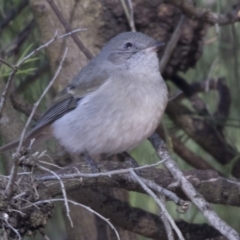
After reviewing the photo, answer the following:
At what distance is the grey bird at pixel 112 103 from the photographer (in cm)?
318

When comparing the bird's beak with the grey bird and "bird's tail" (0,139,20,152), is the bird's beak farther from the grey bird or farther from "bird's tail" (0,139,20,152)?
"bird's tail" (0,139,20,152)

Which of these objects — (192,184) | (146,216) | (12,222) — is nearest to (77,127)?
(146,216)

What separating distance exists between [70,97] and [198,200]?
1.32m

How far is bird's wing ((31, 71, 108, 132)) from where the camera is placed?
3.41m

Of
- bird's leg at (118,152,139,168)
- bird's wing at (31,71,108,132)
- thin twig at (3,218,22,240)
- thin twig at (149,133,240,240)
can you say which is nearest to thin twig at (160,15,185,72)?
bird's wing at (31,71,108,132)

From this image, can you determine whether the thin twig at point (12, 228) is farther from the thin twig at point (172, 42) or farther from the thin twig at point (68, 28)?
the thin twig at point (172, 42)

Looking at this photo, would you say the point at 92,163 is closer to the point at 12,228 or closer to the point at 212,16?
the point at 212,16

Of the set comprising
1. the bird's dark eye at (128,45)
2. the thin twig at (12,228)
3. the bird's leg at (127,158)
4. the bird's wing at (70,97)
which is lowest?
the bird's leg at (127,158)

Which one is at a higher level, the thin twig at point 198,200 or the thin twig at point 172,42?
the thin twig at point 172,42

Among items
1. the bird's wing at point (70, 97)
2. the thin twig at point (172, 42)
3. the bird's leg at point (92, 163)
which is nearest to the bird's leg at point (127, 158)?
the bird's leg at point (92, 163)

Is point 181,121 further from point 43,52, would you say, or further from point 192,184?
point 192,184

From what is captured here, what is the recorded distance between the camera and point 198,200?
2.36 m

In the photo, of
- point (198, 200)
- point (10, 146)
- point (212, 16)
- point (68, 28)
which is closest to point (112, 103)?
point (68, 28)

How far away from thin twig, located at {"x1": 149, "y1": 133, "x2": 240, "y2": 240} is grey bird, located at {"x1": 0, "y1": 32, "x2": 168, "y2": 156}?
217 mm
